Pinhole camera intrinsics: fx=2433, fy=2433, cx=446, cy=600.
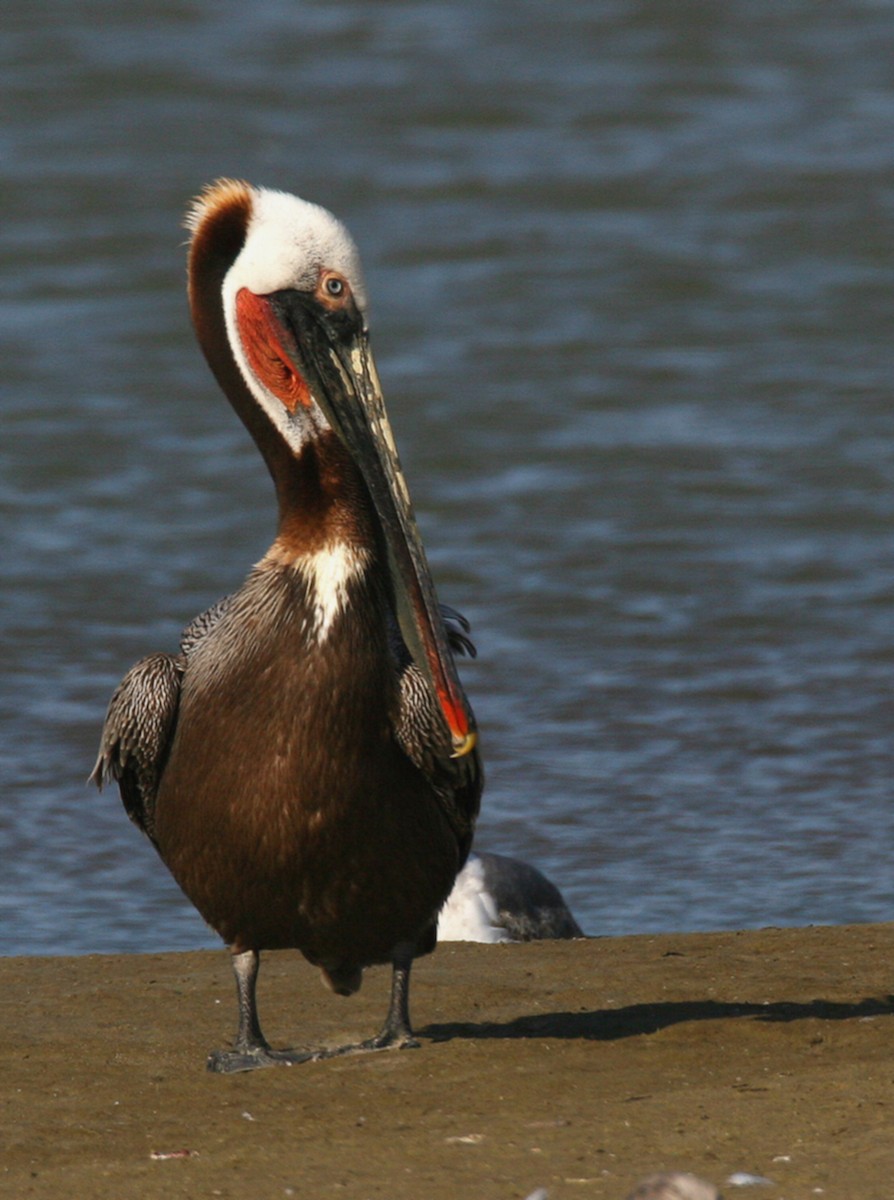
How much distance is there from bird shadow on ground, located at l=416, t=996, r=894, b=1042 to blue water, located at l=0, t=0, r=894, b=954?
54.8 inches

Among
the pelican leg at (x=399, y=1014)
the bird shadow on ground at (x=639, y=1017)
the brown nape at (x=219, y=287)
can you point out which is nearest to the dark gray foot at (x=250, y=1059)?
the pelican leg at (x=399, y=1014)

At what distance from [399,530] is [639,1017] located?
134 cm

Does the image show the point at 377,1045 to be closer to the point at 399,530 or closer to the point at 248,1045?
the point at 248,1045

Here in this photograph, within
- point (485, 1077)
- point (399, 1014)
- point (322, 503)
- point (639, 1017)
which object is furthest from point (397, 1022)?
point (322, 503)

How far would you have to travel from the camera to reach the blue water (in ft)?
27.5

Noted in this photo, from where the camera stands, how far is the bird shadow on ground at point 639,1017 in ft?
18.6

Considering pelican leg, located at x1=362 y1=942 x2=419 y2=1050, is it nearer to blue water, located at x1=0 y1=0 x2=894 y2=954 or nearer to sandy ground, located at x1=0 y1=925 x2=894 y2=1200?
sandy ground, located at x1=0 y1=925 x2=894 y2=1200

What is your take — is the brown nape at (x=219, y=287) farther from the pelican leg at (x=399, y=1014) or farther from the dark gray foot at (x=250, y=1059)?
the dark gray foot at (x=250, y=1059)

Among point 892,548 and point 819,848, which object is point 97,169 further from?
point 819,848

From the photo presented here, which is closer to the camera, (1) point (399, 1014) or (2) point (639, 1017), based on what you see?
(1) point (399, 1014)

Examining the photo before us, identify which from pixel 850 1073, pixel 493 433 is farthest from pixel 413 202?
pixel 850 1073

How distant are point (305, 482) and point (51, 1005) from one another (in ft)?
5.18

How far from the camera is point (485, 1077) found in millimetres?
5195

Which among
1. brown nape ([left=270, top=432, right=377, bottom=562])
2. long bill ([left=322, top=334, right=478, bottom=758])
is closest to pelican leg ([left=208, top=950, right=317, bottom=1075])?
long bill ([left=322, top=334, right=478, bottom=758])
